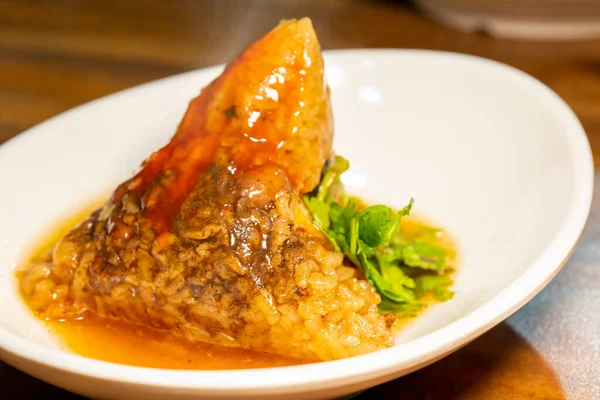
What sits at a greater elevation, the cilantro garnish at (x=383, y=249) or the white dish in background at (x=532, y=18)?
the cilantro garnish at (x=383, y=249)

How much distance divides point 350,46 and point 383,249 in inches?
106

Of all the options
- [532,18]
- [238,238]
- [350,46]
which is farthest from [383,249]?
[532,18]

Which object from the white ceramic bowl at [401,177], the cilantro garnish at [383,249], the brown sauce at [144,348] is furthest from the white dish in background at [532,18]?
the brown sauce at [144,348]

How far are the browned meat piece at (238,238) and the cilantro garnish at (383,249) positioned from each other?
10 centimetres

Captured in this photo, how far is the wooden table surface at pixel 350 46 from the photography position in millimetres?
1916

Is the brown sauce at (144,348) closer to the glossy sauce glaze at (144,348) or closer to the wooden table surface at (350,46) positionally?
the glossy sauce glaze at (144,348)

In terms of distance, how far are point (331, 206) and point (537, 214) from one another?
0.62 m

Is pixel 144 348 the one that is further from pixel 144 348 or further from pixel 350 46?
pixel 350 46

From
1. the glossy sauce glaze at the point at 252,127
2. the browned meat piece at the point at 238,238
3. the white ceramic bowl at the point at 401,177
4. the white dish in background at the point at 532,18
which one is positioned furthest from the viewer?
the white dish in background at the point at 532,18

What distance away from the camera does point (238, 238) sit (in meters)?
1.92

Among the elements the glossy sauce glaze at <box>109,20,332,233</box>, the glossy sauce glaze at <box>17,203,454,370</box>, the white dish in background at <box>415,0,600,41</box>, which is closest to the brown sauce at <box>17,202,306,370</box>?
the glossy sauce glaze at <box>17,203,454,370</box>

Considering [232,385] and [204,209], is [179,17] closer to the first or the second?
[204,209]

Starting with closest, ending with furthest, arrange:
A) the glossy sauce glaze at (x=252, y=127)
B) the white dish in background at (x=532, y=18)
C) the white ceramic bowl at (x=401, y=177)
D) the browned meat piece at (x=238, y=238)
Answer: the white ceramic bowl at (x=401, y=177) → the browned meat piece at (x=238, y=238) → the glossy sauce glaze at (x=252, y=127) → the white dish in background at (x=532, y=18)

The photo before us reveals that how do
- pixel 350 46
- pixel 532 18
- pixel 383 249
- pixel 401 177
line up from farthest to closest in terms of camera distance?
1. pixel 350 46
2. pixel 532 18
3. pixel 401 177
4. pixel 383 249
